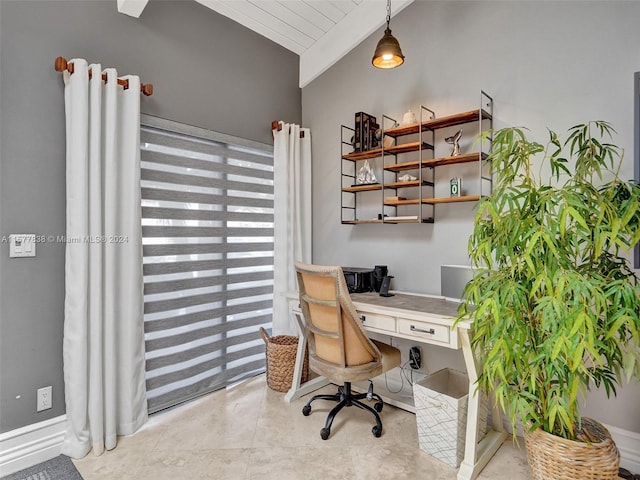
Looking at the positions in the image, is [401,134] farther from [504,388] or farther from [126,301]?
Answer: [126,301]

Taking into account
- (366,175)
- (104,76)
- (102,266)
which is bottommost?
(102,266)

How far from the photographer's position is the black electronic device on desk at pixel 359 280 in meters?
2.67

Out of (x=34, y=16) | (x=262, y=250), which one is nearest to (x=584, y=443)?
(x=262, y=250)

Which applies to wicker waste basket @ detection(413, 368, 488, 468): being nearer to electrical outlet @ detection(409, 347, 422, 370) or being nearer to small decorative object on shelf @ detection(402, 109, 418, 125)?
electrical outlet @ detection(409, 347, 422, 370)

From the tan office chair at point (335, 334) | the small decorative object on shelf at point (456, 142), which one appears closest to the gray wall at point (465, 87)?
the small decorative object on shelf at point (456, 142)

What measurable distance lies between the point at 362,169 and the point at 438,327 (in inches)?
55.0

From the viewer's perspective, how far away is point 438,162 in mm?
2463

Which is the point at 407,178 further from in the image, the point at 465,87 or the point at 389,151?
the point at 465,87

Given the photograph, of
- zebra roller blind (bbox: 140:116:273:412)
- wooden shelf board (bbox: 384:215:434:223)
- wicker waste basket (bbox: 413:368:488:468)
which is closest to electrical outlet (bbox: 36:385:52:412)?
zebra roller blind (bbox: 140:116:273:412)

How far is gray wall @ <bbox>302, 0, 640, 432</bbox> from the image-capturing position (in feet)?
6.38

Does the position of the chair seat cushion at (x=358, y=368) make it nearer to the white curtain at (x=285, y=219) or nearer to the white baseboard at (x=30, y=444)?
the white curtain at (x=285, y=219)

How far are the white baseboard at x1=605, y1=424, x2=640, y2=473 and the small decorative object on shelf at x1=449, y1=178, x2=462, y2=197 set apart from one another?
1.53 meters

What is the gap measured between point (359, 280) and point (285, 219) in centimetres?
86

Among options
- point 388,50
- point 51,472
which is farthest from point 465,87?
point 51,472
